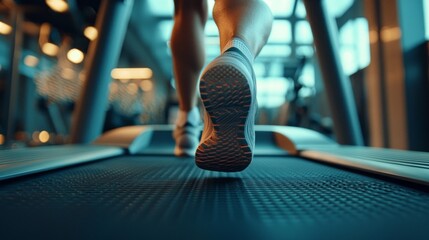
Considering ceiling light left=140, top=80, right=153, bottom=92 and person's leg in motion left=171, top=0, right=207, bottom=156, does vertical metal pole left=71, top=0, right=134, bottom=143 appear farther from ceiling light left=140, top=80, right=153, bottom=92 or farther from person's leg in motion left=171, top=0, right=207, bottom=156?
ceiling light left=140, top=80, right=153, bottom=92

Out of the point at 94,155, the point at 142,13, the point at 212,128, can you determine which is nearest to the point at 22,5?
the point at 94,155

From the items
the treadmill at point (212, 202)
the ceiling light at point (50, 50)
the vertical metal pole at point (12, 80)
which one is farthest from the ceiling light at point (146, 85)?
the treadmill at point (212, 202)

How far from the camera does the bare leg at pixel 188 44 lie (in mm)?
1111

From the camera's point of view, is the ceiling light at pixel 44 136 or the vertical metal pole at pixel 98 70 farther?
the ceiling light at pixel 44 136

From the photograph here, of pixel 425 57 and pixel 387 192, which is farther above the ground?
pixel 425 57

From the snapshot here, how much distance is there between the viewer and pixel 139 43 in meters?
9.64

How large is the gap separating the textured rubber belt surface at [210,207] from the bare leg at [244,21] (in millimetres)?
348

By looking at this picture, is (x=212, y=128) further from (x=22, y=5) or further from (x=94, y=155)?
(x=22, y=5)

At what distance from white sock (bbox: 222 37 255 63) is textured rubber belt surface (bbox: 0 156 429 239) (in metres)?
0.29

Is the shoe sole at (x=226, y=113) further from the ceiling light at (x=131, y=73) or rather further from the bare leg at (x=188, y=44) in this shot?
the ceiling light at (x=131, y=73)

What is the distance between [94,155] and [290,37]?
7566 millimetres

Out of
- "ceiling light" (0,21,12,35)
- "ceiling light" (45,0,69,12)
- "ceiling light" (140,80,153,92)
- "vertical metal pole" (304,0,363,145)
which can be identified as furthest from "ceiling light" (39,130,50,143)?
"ceiling light" (140,80,153,92)

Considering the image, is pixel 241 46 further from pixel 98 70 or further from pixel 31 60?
pixel 31 60

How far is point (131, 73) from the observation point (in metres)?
10.0
